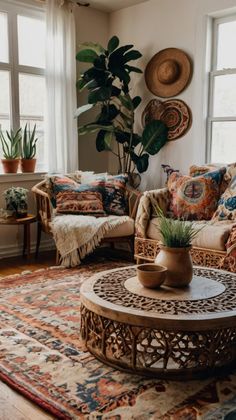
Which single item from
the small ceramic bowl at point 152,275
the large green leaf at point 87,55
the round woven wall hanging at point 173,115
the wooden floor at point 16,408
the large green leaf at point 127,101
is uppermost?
the large green leaf at point 87,55

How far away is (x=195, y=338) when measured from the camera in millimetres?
1849

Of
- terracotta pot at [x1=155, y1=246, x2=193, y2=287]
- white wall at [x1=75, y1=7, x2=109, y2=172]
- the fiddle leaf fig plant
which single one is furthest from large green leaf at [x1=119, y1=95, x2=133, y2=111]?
terracotta pot at [x1=155, y1=246, x2=193, y2=287]

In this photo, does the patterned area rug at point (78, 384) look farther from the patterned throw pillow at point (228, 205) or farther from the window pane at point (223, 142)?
the window pane at point (223, 142)

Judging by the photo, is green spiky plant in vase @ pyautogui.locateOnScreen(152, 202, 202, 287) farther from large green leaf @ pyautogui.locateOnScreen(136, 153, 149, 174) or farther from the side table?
large green leaf @ pyautogui.locateOnScreen(136, 153, 149, 174)

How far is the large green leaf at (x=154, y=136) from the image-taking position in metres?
4.32

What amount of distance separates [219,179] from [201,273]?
4.62 feet

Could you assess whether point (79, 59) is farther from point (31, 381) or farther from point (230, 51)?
point (31, 381)

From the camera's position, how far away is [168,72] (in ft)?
14.1

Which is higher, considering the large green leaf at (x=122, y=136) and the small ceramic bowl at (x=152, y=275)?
the large green leaf at (x=122, y=136)

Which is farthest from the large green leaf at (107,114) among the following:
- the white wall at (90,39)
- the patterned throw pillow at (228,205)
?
the patterned throw pillow at (228,205)

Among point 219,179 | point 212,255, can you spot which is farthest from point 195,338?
point 219,179

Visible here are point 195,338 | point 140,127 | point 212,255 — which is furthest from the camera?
point 140,127

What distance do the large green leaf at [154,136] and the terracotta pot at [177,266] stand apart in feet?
7.73

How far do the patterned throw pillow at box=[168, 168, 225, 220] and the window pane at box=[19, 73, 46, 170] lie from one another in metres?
1.63
